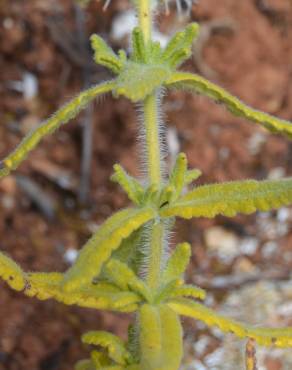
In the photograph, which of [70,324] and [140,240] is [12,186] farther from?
[140,240]

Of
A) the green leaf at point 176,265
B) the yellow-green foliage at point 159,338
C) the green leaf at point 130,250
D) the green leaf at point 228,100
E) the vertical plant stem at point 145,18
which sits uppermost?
the vertical plant stem at point 145,18

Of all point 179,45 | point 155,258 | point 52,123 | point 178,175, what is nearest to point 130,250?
point 155,258

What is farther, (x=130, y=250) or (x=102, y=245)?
(x=130, y=250)

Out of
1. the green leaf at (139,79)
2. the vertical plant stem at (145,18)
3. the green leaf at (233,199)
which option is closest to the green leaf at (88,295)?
the green leaf at (233,199)

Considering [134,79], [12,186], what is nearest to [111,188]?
[12,186]

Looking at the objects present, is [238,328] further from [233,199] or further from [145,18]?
[145,18]

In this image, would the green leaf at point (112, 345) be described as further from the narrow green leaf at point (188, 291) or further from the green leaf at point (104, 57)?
the green leaf at point (104, 57)
